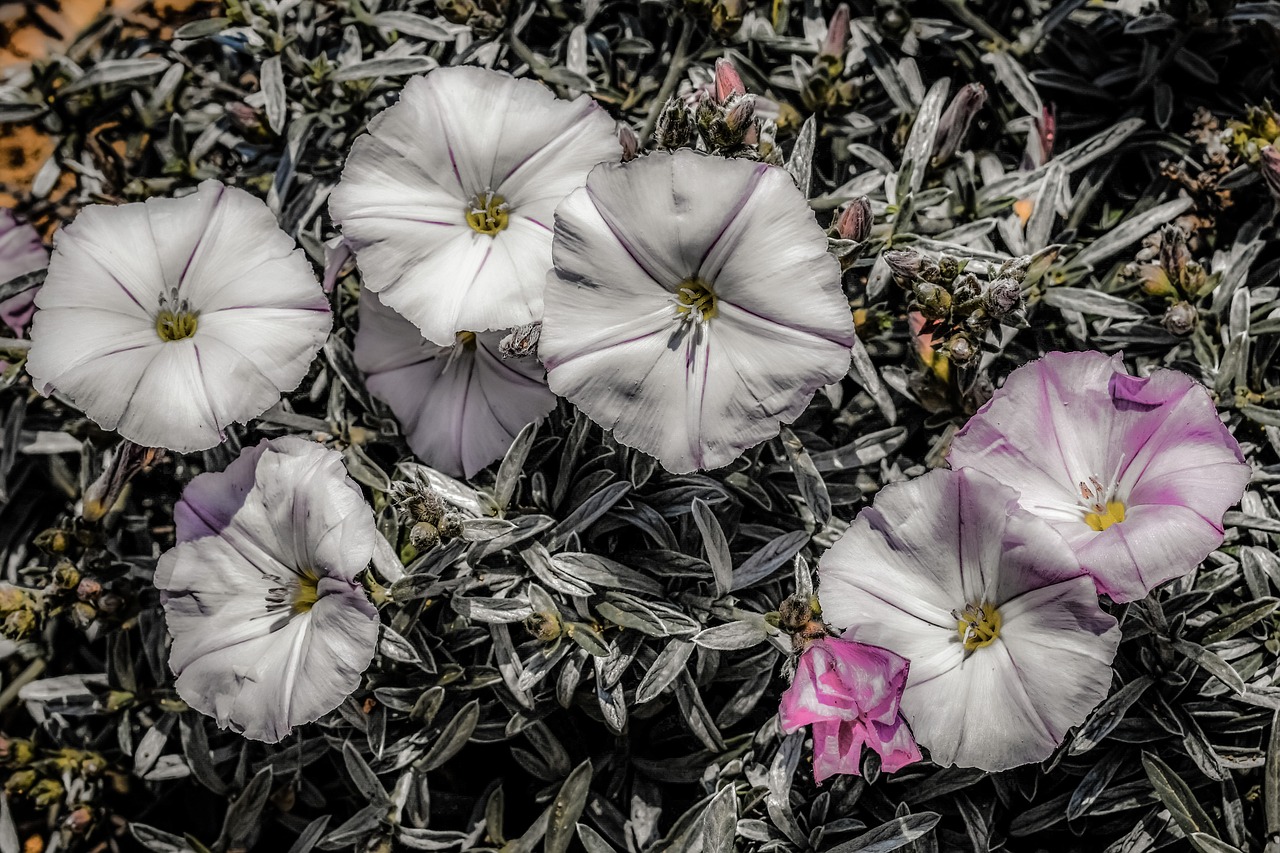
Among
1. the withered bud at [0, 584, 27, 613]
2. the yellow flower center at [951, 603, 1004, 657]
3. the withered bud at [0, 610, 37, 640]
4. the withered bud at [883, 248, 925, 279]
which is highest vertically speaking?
the withered bud at [883, 248, 925, 279]

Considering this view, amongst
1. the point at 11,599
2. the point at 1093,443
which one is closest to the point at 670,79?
the point at 1093,443

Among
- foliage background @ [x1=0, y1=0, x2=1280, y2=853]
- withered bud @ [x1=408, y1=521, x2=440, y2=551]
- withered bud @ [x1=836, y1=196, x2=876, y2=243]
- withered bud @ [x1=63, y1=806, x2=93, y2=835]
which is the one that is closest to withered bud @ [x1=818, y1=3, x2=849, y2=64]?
foliage background @ [x1=0, y1=0, x2=1280, y2=853]

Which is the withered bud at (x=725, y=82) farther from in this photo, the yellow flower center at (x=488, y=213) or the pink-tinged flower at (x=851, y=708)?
the pink-tinged flower at (x=851, y=708)

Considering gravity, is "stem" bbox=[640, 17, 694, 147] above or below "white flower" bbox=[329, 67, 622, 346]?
above

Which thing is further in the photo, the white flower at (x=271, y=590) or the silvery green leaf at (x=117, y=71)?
the silvery green leaf at (x=117, y=71)

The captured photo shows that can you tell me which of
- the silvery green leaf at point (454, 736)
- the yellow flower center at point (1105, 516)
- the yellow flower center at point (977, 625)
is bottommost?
the silvery green leaf at point (454, 736)

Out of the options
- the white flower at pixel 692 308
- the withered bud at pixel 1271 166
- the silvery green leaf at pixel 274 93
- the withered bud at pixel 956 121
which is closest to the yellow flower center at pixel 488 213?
the white flower at pixel 692 308

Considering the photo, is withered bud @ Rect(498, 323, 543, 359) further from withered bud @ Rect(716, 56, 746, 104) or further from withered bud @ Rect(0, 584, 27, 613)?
withered bud @ Rect(0, 584, 27, 613)
